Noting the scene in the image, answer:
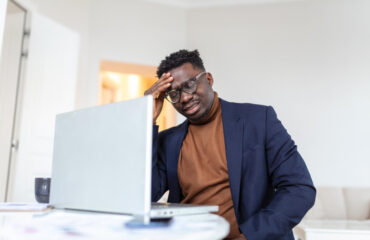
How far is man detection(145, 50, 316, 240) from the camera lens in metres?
1.03

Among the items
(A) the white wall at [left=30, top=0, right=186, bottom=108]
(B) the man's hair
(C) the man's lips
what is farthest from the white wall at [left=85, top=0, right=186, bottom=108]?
(C) the man's lips

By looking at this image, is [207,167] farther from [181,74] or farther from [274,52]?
[274,52]

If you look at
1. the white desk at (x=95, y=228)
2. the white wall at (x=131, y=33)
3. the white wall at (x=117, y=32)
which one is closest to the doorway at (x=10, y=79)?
the white wall at (x=117, y=32)

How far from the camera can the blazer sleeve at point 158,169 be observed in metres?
1.32

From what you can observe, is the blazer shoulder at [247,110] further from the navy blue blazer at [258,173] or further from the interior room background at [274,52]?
the interior room background at [274,52]

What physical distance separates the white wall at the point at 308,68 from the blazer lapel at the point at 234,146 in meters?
2.60

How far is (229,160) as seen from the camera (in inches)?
46.6

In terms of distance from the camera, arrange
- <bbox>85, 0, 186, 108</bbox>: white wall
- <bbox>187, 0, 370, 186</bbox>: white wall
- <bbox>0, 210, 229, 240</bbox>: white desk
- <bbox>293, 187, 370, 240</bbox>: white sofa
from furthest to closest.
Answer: <bbox>85, 0, 186, 108</bbox>: white wall, <bbox>187, 0, 370, 186</bbox>: white wall, <bbox>293, 187, 370, 240</bbox>: white sofa, <bbox>0, 210, 229, 240</bbox>: white desk

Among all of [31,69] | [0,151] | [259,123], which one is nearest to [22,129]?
[0,151]

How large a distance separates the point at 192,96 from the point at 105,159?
0.62 metres

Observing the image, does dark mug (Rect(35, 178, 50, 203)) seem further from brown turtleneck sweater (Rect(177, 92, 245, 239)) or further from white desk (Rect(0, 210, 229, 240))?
brown turtleneck sweater (Rect(177, 92, 245, 239))

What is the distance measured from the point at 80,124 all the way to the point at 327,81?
3423 millimetres

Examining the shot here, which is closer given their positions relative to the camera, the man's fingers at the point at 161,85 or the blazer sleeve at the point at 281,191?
the blazer sleeve at the point at 281,191

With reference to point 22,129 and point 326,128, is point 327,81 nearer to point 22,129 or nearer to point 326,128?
point 326,128
